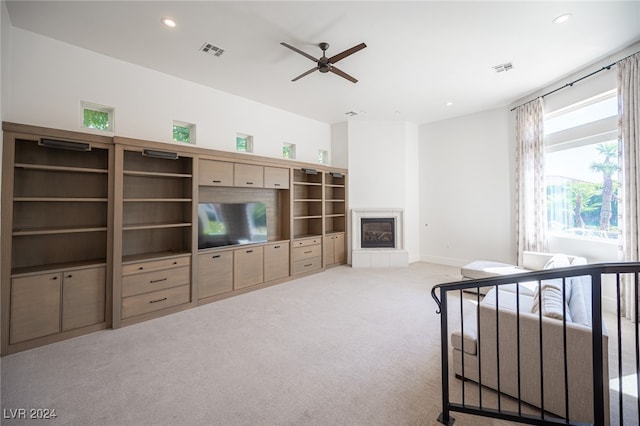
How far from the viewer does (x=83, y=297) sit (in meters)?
3.14

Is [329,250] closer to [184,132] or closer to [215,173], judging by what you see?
[215,173]

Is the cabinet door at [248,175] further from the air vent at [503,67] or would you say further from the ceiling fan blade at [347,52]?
the air vent at [503,67]

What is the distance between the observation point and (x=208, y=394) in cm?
216

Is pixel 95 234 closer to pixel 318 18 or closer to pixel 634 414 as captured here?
pixel 318 18

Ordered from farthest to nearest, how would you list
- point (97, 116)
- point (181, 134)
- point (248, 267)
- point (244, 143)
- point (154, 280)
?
point (244, 143) → point (248, 267) → point (181, 134) → point (97, 116) → point (154, 280)

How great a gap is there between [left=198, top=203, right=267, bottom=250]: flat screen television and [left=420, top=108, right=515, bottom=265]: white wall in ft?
14.4

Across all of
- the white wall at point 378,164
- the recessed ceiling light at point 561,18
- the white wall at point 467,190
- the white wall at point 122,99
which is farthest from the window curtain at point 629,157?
the white wall at point 122,99

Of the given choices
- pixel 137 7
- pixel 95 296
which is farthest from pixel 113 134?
pixel 95 296

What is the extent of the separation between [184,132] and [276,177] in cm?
172

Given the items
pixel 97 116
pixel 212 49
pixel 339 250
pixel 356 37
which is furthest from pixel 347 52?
pixel 339 250

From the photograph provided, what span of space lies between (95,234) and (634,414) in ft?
18.1

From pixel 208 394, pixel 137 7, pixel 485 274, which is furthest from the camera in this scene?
pixel 485 274

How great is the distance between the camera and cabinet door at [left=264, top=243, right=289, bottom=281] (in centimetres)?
497

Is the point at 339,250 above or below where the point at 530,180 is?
below
